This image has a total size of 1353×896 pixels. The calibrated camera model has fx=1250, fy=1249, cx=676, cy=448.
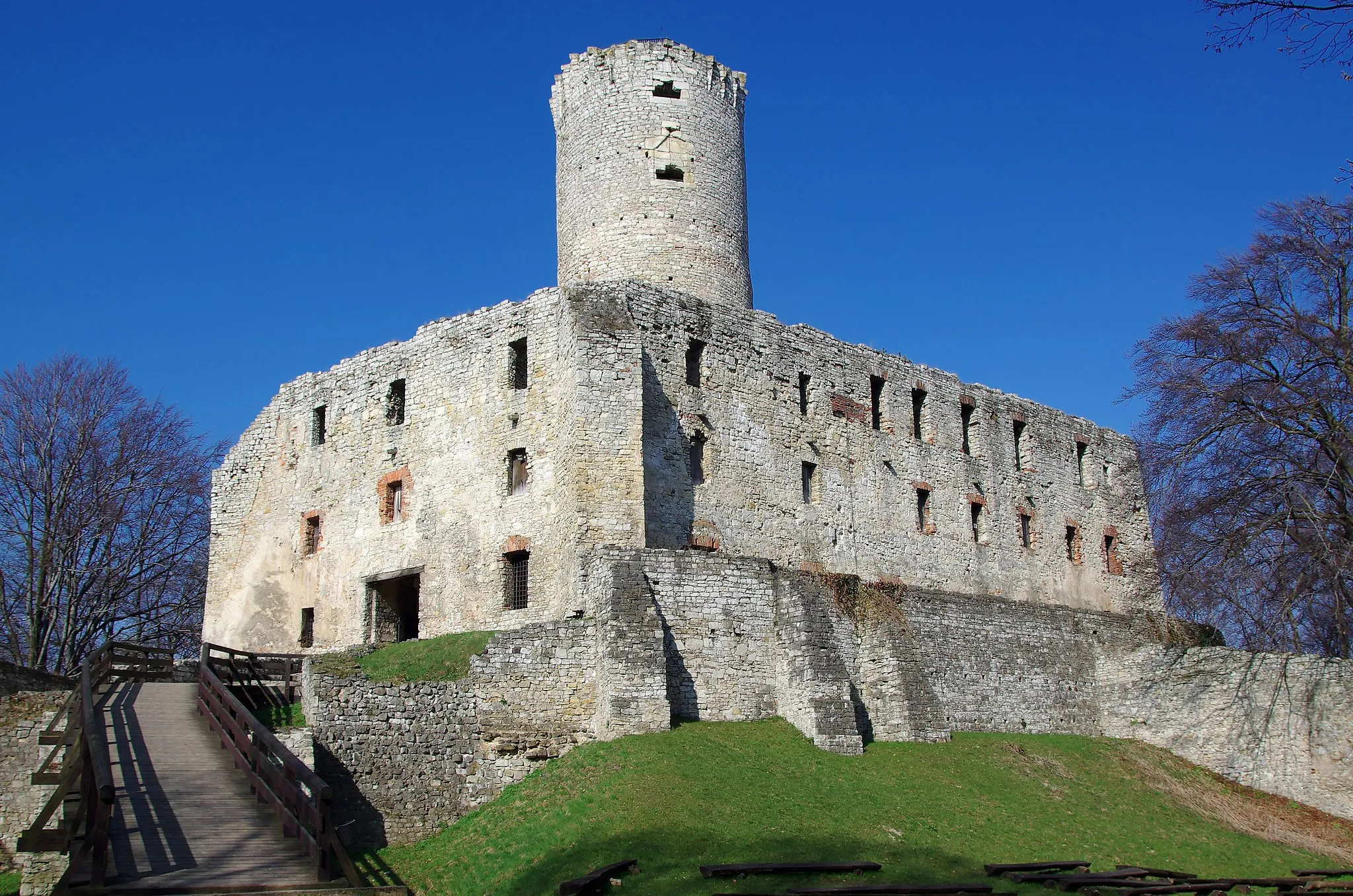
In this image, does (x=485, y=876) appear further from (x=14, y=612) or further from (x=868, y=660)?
(x=14, y=612)

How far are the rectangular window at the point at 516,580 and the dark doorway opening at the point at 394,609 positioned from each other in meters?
3.22

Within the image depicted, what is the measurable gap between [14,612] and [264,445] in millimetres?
8752

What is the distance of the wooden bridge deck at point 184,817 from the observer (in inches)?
592

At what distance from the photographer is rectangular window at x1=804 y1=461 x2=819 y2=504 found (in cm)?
3225

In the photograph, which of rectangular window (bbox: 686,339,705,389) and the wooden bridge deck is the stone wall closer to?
rectangular window (bbox: 686,339,705,389)

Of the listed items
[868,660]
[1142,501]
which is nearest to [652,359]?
[868,660]

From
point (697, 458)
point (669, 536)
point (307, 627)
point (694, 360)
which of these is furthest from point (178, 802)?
point (694, 360)

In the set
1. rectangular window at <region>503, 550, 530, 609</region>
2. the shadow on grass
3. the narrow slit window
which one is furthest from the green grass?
the narrow slit window

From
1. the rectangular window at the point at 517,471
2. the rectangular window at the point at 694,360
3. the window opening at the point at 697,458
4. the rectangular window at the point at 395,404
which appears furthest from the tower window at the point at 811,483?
the rectangular window at the point at 395,404

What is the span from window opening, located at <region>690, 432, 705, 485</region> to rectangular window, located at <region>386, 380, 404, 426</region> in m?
7.92

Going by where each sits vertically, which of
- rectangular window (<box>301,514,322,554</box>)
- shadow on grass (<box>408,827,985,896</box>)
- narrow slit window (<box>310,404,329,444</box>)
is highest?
narrow slit window (<box>310,404,329,444</box>)

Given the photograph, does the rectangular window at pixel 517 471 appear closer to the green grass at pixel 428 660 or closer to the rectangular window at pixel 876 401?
the green grass at pixel 428 660

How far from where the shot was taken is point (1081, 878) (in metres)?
18.4

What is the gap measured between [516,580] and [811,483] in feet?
27.0
